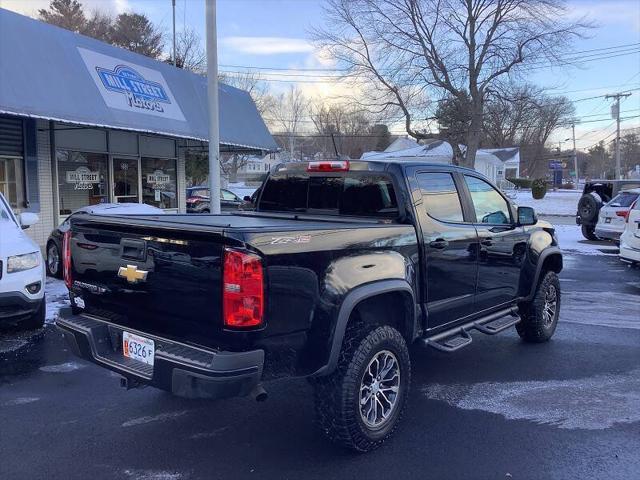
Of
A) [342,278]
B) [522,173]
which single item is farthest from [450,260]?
[522,173]

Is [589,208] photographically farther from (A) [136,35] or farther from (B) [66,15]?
(B) [66,15]

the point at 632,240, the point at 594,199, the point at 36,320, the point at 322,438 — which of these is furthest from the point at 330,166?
the point at 594,199

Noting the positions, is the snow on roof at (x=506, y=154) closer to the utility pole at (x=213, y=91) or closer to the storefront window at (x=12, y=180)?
the utility pole at (x=213, y=91)

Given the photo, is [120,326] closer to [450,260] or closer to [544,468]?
[450,260]

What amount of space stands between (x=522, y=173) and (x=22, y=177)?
9161 centimetres

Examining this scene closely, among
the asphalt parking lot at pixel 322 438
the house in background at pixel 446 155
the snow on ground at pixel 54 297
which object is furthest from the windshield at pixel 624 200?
the house in background at pixel 446 155

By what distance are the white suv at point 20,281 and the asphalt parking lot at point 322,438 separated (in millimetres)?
408

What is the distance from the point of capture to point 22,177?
39.8 ft

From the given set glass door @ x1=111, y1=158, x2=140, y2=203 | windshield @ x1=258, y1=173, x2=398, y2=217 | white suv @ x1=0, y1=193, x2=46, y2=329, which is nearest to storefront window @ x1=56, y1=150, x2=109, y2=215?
glass door @ x1=111, y1=158, x2=140, y2=203

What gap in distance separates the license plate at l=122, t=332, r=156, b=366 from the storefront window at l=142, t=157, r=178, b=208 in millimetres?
12962

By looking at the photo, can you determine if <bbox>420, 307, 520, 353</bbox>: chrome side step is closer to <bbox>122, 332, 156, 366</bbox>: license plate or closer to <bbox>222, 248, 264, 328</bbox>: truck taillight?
<bbox>222, 248, 264, 328</bbox>: truck taillight

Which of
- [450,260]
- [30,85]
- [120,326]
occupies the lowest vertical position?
[120,326]

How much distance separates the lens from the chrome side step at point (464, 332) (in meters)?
4.54

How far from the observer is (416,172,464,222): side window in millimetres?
4676
